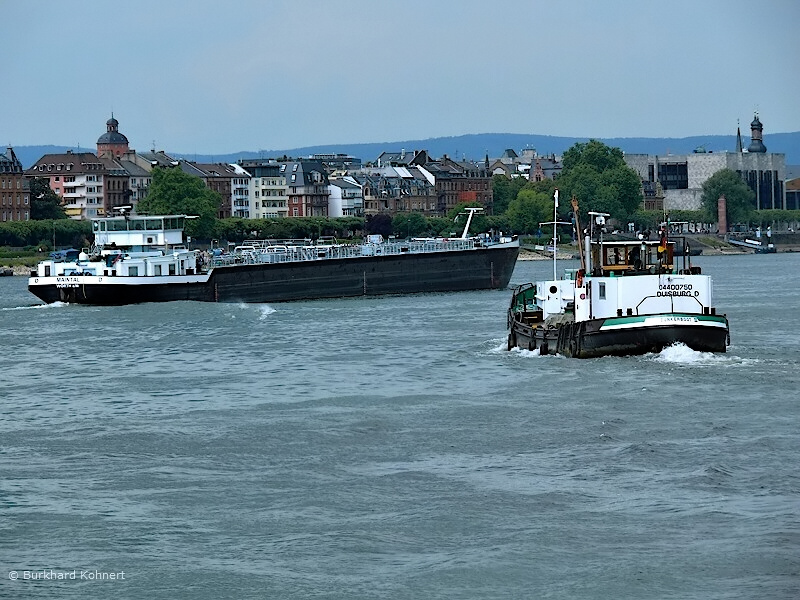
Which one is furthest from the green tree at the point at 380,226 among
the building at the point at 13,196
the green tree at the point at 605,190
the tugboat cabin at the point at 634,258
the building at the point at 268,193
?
the tugboat cabin at the point at 634,258

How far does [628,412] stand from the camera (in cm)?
3447

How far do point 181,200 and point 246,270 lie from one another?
235ft

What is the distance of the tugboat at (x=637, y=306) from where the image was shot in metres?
42.2

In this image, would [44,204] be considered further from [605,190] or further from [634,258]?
[634,258]

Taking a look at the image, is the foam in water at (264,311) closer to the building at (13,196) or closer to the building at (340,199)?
the building at (13,196)

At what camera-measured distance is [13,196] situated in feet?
553

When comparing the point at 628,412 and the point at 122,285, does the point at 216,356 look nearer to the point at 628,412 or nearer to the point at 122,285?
the point at 628,412

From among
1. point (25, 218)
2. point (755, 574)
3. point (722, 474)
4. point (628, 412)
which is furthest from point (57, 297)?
point (25, 218)

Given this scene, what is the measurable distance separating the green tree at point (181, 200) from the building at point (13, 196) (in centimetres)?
1639

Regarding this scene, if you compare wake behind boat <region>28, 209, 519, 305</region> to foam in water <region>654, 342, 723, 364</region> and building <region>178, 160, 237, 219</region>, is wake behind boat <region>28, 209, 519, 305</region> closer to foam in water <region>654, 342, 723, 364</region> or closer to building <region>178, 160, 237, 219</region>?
foam in water <region>654, 342, 723, 364</region>

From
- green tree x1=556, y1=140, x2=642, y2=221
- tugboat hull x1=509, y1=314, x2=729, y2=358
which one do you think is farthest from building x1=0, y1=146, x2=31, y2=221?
tugboat hull x1=509, y1=314, x2=729, y2=358

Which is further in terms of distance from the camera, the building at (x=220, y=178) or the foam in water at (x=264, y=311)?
the building at (x=220, y=178)

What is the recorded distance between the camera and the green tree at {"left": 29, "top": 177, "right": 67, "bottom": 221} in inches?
6683

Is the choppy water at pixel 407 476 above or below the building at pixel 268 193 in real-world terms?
below
